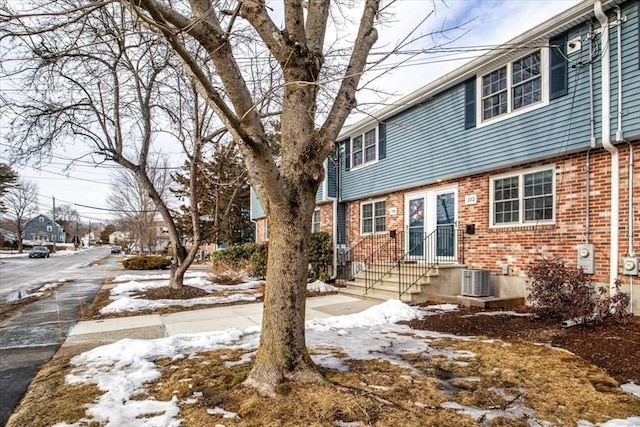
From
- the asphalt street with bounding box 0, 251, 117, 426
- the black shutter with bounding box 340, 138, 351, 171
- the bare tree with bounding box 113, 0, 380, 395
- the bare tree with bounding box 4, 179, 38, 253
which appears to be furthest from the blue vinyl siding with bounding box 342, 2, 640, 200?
the bare tree with bounding box 4, 179, 38, 253

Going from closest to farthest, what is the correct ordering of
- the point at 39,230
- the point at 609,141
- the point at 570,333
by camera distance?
the point at 570,333 < the point at 609,141 < the point at 39,230

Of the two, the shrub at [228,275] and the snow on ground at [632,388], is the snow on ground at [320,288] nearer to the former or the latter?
the shrub at [228,275]

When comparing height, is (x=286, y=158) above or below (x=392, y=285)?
above

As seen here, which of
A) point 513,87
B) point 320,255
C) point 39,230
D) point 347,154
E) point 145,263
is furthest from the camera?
point 39,230

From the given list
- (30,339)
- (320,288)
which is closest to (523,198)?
(320,288)

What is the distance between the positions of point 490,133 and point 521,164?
969 millimetres

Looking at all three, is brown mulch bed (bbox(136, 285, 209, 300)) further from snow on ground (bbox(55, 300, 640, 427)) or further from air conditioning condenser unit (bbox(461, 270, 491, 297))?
air conditioning condenser unit (bbox(461, 270, 491, 297))

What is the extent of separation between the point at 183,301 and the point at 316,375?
685cm

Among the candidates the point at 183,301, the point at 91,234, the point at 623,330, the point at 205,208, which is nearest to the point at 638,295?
the point at 623,330

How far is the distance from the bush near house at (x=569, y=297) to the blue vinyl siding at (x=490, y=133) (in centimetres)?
232

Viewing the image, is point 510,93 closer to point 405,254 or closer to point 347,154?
point 405,254

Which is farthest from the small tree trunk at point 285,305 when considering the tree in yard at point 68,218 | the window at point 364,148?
the tree in yard at point 68,218

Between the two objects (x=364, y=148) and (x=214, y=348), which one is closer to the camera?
(x=214, y=348)

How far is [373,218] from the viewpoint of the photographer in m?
13.0
